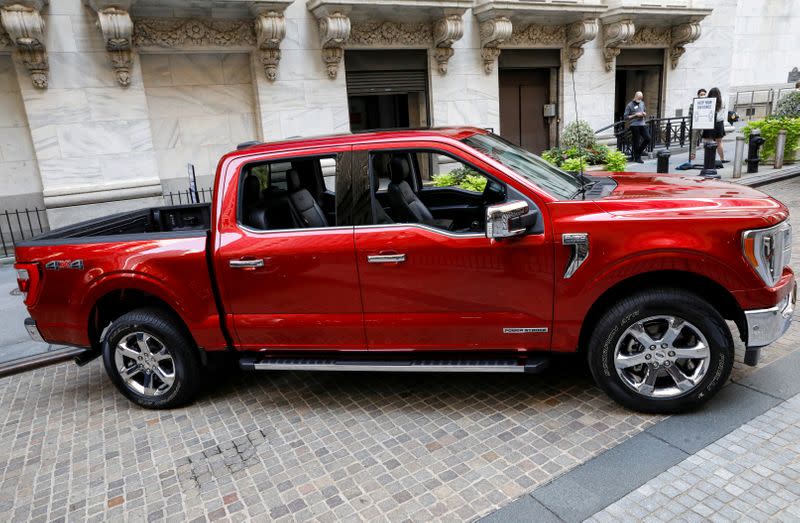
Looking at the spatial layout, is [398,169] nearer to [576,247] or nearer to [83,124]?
[576,247]

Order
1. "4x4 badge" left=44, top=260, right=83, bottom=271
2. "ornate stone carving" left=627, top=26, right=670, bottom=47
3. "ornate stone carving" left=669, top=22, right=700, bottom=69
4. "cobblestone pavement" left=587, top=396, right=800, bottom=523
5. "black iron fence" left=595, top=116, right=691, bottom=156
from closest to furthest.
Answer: "cobblestone pavement" left=587, top=396, right=800, bottom=523
"4x4 badge" left=44, top=260, right=83, bottom=271
"black iron fence" left=595, top=116, right=691, bottom=156
"ornate stone carving" left=627, top=26, right=670, bottom=47
"ornate stone carving" left=669, top=22, right=700, bottom=69

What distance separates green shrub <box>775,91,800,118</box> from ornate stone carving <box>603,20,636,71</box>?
5.29 metres

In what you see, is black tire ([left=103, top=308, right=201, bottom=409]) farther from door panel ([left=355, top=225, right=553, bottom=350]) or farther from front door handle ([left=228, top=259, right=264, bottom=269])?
door panel ([left=355, top=225, right=553, bottom=350])

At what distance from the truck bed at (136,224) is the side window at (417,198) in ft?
5.54

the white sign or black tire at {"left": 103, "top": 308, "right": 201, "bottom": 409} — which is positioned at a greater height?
the white sign

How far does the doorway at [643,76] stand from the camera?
1838 centimetres

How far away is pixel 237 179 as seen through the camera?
4.39 metres

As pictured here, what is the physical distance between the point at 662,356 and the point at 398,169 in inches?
94.8

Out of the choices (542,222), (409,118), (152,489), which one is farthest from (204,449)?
(409,118)

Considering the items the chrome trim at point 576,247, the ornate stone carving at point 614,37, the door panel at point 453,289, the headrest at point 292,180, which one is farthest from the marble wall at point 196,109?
the chrome trim at point 576,247

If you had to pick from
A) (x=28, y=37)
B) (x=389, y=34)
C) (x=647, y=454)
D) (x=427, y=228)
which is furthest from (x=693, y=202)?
(x=389, y=34)

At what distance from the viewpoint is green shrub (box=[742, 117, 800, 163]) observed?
14.2 metres

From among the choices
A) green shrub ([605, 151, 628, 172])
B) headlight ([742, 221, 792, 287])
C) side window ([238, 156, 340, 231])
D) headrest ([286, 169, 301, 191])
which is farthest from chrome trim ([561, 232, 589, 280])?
green shrub ([605, 151, 628, 172])

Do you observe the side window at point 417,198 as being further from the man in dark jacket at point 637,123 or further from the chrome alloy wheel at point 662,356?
the man in dark jacket at point 637,123
